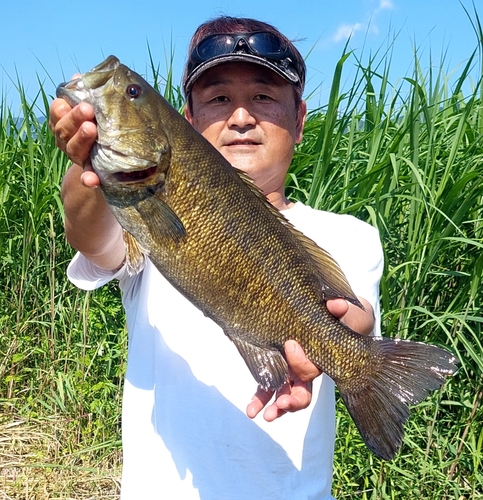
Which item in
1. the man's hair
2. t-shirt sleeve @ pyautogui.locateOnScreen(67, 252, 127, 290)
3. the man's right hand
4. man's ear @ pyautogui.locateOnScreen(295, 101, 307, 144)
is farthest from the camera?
man's ear @ pyautogui.locateOnScreen(295, 101, 307, 144)

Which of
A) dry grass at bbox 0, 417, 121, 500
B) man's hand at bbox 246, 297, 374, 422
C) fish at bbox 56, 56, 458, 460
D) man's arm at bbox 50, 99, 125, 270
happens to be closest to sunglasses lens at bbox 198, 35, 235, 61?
fish at bbox 56, 56, 458, 460

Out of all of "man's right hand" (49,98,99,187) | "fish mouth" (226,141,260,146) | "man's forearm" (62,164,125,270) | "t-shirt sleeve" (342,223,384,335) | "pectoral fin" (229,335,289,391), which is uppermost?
"fish mouth" (226,141,260,146)

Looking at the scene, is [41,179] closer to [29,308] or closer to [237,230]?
[29,308]

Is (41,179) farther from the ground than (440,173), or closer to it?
farther from the ground

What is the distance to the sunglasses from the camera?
214cm

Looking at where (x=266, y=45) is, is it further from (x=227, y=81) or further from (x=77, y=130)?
(x=77, y=130)

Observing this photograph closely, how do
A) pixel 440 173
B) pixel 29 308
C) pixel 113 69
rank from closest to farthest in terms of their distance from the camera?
pixel 113 69
pixel 440 173
pixel 29 308

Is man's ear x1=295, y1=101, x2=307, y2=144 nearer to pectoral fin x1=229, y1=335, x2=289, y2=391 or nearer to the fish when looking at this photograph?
the fish

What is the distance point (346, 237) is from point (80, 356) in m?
2.39

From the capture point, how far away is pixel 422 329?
10.2 ft

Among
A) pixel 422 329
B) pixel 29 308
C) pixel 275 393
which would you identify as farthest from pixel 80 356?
pixel 275 393

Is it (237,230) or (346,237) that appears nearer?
(237,230)

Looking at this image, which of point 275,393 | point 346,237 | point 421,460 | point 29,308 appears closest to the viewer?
point 275,393

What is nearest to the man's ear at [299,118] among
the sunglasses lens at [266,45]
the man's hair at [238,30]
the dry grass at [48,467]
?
the man's hair at [238,30]
